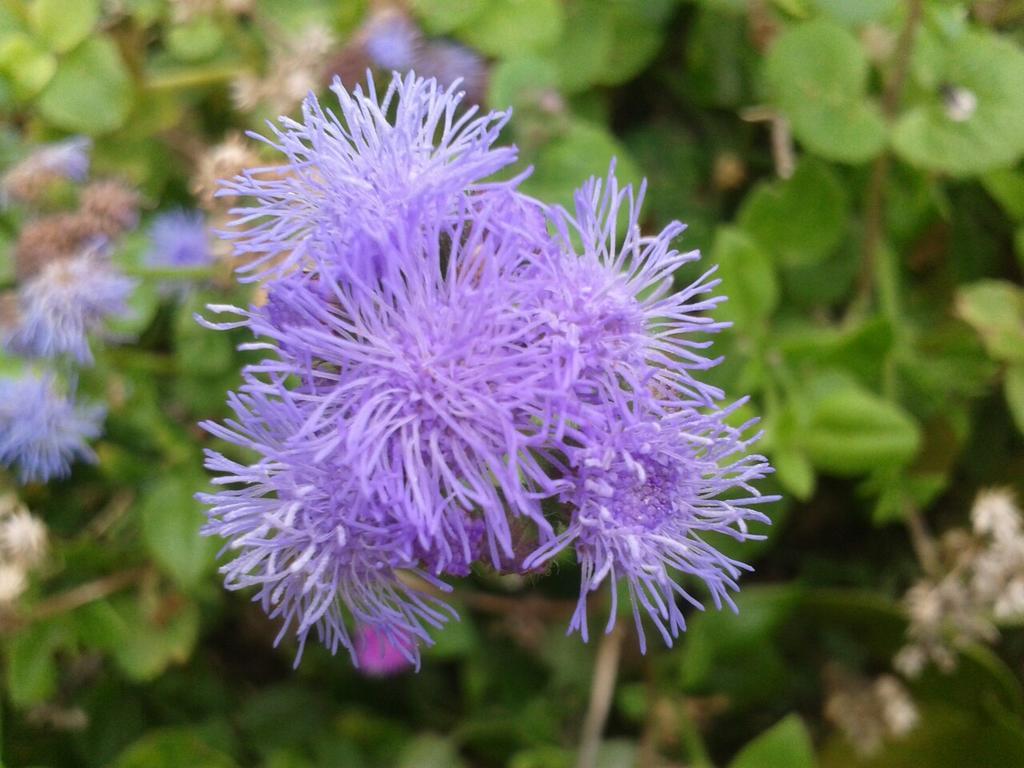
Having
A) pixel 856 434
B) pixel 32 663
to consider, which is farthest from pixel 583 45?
pixel 32 663

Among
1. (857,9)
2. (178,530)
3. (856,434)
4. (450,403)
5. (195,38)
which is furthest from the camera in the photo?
(195,38)

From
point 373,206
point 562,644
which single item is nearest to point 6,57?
point 373,206

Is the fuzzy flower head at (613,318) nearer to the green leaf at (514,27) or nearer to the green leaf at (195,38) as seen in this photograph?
the green leaf at (514,27)

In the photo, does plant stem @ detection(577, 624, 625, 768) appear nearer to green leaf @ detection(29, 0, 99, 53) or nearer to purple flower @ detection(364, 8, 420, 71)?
purple flower @ detection(364, 8, 420, 71)

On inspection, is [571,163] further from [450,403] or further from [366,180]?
[450,403]

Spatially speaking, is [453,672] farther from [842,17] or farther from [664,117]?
[842,17]

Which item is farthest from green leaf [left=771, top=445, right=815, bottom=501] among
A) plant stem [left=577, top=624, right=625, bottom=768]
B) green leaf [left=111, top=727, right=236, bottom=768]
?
green leaf [left=111, top=727, right=236, bottom=768]

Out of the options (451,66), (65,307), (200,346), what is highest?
(451,66)
